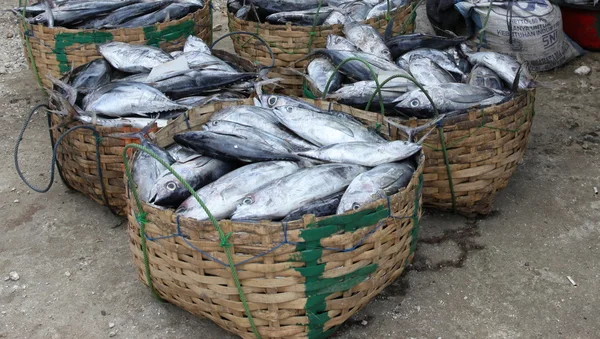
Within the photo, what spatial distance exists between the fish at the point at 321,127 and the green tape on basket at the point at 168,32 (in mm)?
1497

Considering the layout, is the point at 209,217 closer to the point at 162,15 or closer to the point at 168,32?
the point at 168,32

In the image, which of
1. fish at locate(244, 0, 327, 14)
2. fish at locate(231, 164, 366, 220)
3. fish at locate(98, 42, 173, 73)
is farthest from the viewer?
fish at locate(244, 0, 327, 14)

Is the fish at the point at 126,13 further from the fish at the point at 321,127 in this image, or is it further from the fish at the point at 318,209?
the fish at the point at 318,209

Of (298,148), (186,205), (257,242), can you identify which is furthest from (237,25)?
(257,242)

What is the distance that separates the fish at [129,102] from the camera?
11.4 feet

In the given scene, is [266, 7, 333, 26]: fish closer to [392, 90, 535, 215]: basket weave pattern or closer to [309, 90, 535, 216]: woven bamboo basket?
[309, 90, 535, 216]: woven bamboo basket

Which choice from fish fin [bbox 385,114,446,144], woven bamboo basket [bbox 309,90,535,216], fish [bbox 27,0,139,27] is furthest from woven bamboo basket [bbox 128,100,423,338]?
fish [bbox 27,0,139,27]

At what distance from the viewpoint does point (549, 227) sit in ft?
11.2

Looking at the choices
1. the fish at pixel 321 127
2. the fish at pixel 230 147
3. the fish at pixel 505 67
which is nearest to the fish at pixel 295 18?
the fish at pixel 505 67

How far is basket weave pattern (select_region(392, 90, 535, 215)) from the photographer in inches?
126

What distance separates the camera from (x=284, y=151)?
297 cm

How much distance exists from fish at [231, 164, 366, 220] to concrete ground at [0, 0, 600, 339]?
59 cm

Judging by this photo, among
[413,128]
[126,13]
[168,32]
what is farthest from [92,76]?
[413,128]

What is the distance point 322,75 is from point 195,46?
88 centimetres
